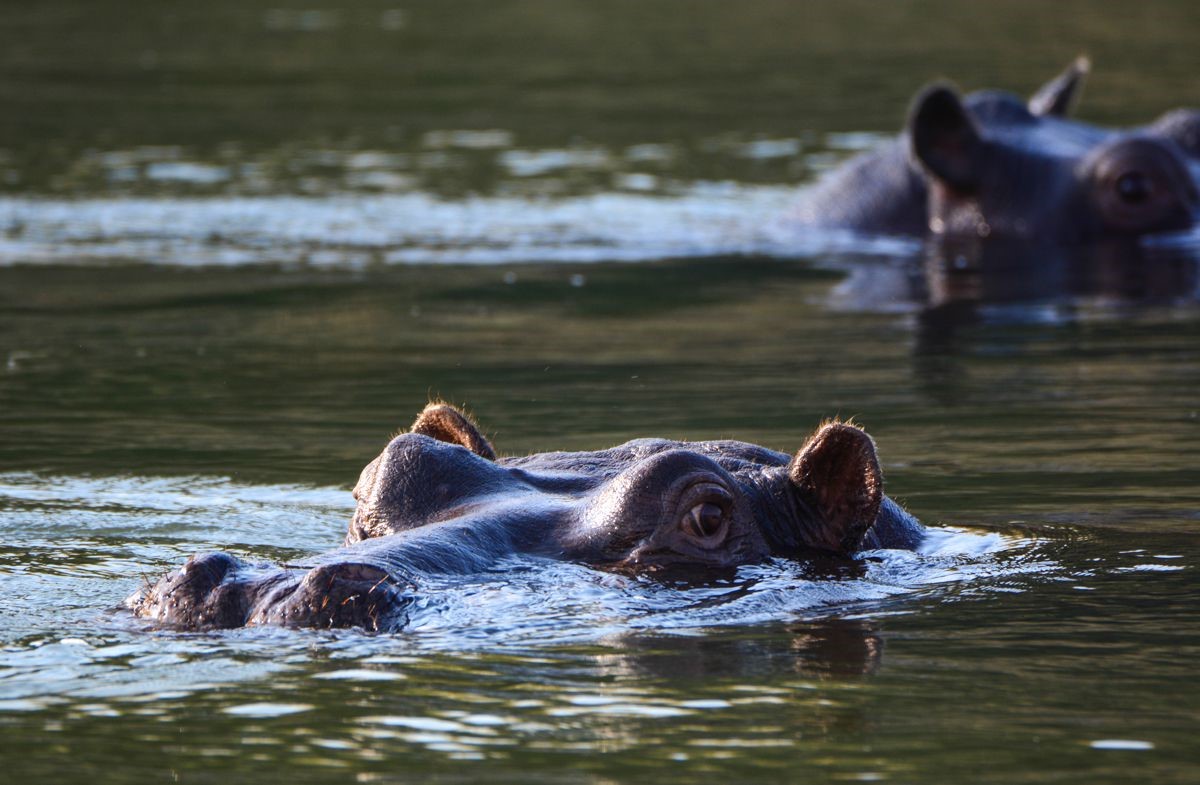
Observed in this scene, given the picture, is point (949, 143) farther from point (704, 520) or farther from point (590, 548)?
point (590, 548)

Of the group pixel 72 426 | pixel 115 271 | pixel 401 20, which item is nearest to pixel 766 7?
pixel 401 20

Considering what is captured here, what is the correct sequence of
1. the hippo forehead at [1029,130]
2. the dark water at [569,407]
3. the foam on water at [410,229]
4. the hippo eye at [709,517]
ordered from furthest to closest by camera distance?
1. the foam on water at [410,229]
2. the hippo forehead at [1029,130]
3. the hippo eye at [709,517]
4. the dark water at [569,407]

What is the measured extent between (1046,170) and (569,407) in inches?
252

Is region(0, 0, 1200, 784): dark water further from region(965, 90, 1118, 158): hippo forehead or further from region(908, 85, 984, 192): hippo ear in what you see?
region(965, 90, 1118, 158): hippo forehead

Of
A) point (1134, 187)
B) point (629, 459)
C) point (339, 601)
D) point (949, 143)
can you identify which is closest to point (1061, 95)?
point (949, 143)

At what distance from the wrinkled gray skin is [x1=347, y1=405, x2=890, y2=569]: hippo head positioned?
28.0ft

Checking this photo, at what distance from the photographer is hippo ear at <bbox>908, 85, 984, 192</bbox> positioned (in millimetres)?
15891

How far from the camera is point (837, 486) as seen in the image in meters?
7.23

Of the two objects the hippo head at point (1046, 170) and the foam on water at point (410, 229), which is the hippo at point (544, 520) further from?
the foam on water at point (410, 229)

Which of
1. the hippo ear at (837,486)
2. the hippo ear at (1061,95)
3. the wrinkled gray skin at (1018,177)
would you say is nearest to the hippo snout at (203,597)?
the hippo ear at (837,486)

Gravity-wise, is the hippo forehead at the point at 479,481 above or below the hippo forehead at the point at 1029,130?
below

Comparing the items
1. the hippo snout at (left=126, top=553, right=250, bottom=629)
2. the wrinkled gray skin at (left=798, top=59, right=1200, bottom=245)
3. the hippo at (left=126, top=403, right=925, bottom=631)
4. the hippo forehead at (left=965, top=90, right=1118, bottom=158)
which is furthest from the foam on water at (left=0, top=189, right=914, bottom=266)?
the hippo snout at (left=126, top=553, right=250, bottom=629)

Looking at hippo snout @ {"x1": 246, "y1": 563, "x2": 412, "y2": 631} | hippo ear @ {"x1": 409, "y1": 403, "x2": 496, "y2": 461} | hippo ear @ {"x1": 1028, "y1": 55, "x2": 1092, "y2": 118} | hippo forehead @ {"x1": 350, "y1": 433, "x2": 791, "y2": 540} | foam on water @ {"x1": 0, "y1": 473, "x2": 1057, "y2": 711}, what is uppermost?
hippo ear @ {"x1": 1028, "y1": 55, "x2": 1092, "y2": 118}

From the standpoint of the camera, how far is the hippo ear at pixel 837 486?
7105 millimetres
